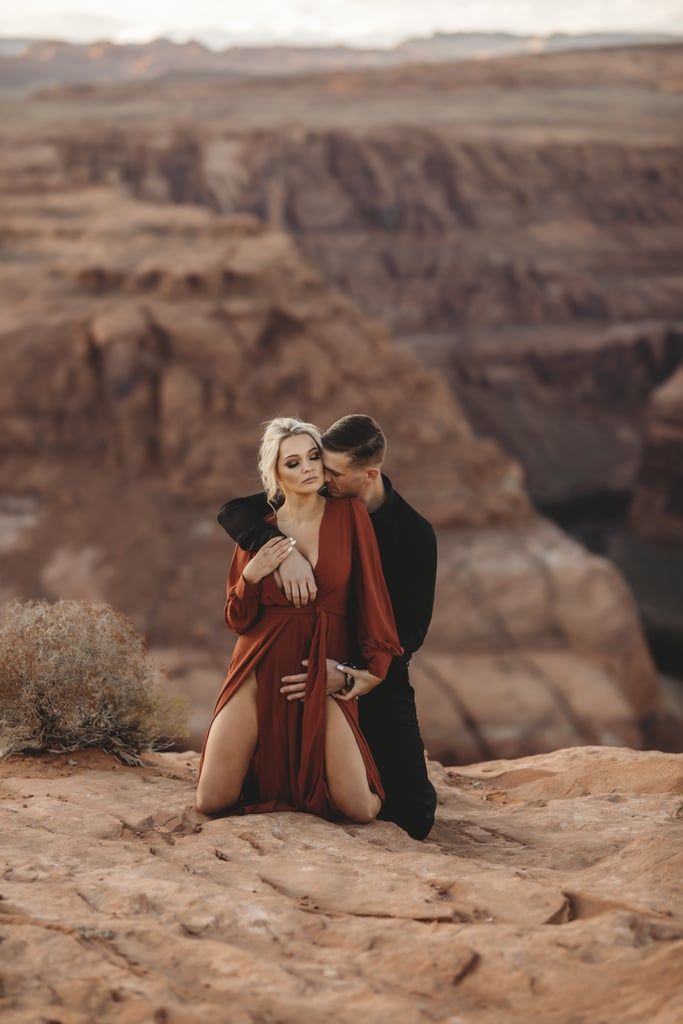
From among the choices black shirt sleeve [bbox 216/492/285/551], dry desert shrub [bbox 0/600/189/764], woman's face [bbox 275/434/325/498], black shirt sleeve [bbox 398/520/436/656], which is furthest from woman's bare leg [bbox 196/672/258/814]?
dry desert shrub [bbox 0/600/189/764]

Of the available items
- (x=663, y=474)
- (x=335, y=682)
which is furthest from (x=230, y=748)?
(x=663, y=474)

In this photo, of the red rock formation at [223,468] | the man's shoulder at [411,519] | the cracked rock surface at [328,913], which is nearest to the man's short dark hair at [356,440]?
the man's shoulder at [411,519]

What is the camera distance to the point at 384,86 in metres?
60.5

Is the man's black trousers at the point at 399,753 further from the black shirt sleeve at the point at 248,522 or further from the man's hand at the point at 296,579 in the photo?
the black shirt sleeve at the point at 248,522

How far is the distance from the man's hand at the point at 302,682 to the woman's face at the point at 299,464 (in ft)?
2.39

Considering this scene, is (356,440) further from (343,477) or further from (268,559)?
(268,559)

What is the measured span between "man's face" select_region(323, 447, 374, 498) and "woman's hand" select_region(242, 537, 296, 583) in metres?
Answer: 0.37

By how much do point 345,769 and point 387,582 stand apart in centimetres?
85

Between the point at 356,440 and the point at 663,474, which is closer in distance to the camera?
the point at 356,440

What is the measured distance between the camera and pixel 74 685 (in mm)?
6016

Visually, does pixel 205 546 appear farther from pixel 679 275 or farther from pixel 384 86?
pixel 384 86

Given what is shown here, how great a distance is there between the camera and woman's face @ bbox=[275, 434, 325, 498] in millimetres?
4898

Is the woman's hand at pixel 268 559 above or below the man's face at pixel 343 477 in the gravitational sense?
below

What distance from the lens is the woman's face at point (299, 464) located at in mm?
4898
